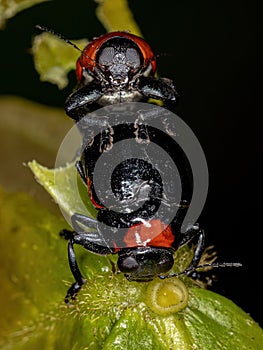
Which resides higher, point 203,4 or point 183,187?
point 203,4

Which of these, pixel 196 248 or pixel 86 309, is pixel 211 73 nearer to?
pixel 196 248

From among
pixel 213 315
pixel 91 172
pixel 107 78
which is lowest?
pixel 213 315

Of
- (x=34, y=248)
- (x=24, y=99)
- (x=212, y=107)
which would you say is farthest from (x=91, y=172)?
(x=212, y=107)

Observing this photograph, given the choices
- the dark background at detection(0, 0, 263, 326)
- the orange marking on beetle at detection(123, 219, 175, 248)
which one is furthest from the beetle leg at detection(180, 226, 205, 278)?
the dark background at detection(0, 0, 263, 326)

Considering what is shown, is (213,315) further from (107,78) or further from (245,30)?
(245,30)

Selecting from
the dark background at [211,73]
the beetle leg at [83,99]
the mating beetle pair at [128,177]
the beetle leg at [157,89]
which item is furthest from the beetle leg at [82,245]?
the dark background at [211,73]

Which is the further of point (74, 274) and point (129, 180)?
point (74, 274)

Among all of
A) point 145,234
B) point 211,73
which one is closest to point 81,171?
point 145,234
